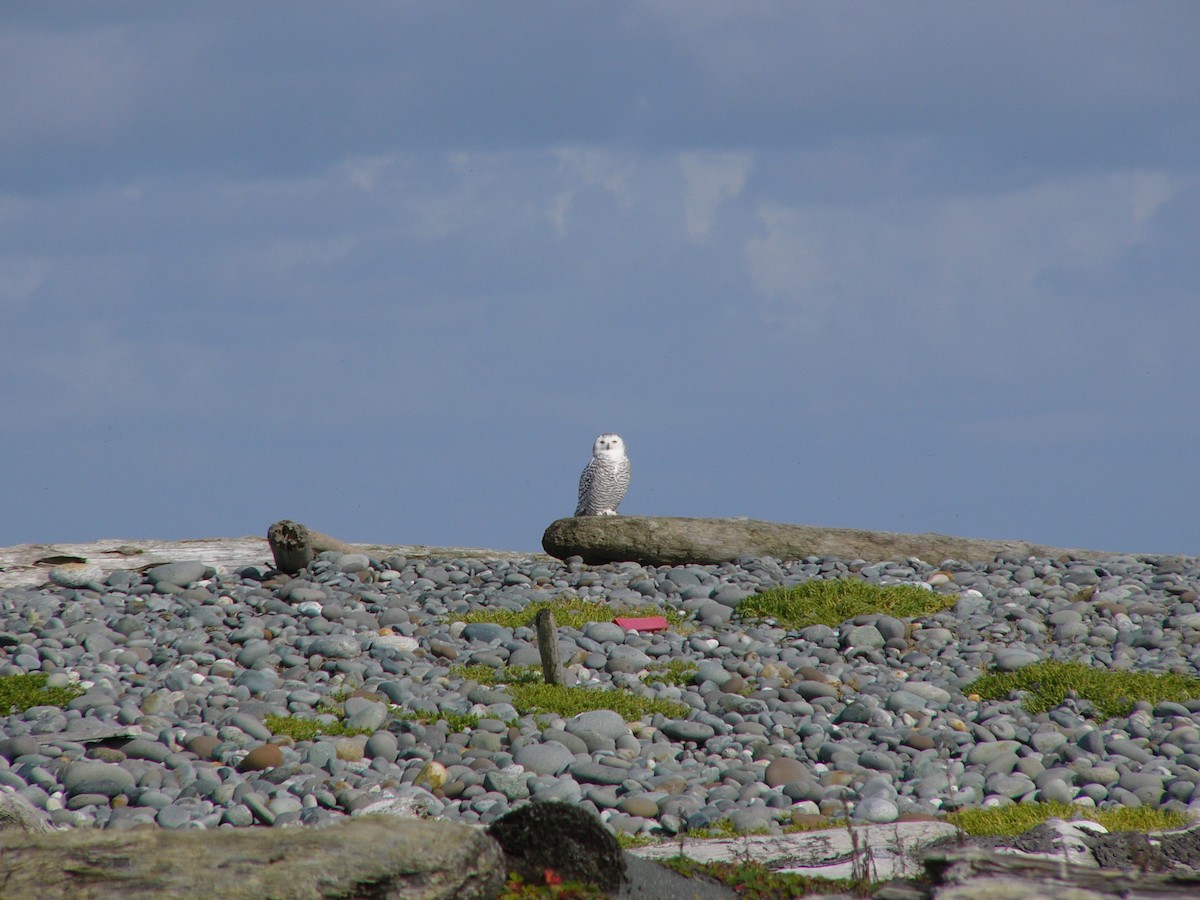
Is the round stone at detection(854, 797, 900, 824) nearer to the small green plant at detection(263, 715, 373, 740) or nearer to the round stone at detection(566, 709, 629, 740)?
the round stone at detection(566, 709, 629, 740)

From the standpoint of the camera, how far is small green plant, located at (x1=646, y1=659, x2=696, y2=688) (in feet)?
31.9

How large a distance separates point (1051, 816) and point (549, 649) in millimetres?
3812

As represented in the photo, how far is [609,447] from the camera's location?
599 inches

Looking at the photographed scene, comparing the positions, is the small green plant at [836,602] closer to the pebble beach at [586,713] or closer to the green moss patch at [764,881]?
the pebble beach at [586,713]

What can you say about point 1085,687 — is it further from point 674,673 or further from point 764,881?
point 764,881

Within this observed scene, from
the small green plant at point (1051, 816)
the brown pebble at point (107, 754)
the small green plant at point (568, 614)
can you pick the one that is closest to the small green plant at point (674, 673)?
the small green plant at point (568, 614)

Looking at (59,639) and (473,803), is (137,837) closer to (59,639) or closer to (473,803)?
(473,803)

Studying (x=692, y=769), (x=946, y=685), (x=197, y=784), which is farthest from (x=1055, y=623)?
(x=197, y=784)

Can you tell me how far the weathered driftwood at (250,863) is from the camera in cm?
387

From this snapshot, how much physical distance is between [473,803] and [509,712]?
1574 mm

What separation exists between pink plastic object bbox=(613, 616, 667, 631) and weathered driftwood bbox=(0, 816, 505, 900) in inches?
269

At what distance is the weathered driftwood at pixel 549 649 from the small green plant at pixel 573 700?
0.23 feet

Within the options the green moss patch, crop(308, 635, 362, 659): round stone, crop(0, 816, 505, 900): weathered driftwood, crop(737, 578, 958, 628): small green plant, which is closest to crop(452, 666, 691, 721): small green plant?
crop(308, 635, 362, 659): round stone

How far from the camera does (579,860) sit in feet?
15.2
